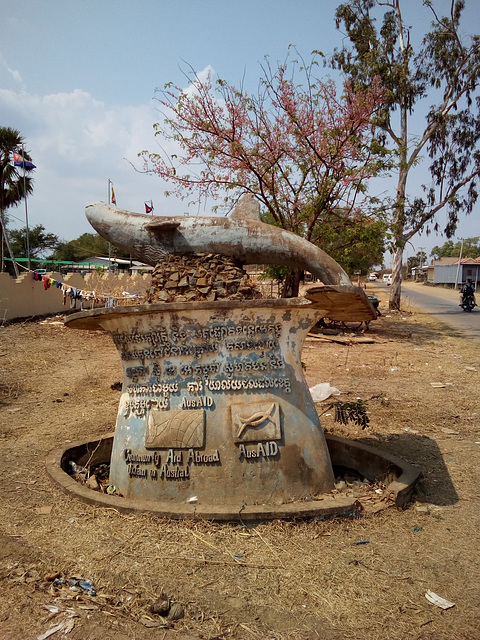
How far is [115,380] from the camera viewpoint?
345 inches

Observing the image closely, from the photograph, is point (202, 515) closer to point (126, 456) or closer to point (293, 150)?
point (126, 456)

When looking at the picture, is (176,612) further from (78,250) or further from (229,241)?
(78,250)

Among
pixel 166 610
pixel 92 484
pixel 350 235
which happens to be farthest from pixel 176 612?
pixel 350 235

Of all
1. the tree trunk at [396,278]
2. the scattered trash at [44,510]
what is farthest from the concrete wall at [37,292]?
the tree trunk at [396,278]

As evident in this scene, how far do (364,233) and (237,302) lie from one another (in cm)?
916

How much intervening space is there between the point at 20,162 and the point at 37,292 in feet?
33.2

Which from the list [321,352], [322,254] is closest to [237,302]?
[322,254]

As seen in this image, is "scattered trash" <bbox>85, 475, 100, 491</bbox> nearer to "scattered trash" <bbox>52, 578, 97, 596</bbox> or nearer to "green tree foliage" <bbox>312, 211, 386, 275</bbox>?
"scattered trash" <bbox>52, 578, 97, 596</bbox>

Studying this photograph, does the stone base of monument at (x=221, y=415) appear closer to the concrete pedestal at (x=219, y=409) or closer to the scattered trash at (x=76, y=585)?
the concrete pedestal at (x=219, y=409)

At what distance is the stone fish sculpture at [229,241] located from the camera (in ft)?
13.5

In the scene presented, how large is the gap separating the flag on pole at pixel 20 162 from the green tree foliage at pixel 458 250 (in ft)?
169

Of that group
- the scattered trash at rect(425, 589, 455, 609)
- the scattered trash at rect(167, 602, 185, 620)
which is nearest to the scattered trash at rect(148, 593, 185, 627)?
the scattered trash at rect(167, 602, 185, 620)

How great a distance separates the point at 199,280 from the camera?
159 inches

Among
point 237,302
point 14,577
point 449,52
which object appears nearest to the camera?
point 14,577
